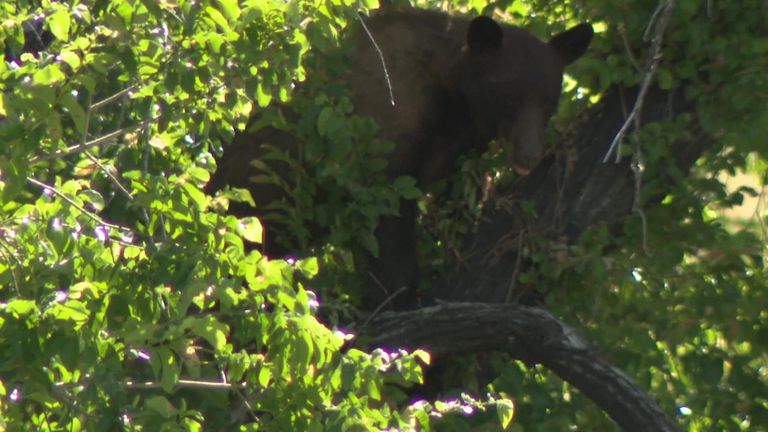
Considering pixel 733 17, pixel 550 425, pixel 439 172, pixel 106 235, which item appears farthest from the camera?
pixel 439 172

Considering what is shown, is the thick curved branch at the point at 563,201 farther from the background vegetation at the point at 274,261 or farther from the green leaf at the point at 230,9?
the green leaf at the point at 230,9

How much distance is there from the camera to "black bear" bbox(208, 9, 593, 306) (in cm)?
536

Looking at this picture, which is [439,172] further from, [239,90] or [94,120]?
[239,90]

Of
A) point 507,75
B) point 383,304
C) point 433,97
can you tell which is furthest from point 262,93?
point 507,75

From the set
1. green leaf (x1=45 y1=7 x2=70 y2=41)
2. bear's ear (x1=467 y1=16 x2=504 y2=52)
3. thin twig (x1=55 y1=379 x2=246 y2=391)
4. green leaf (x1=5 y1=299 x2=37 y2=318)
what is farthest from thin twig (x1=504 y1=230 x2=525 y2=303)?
green leaf (x1=5 y1=299 x2=37 y2=318)

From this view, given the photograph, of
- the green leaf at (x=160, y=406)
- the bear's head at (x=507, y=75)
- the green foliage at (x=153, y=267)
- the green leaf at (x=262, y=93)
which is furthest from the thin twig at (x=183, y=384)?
the bear's head at (x=507, y=75)

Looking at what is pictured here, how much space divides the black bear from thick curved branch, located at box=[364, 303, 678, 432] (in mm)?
382

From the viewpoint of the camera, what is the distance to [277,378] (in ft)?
10.4

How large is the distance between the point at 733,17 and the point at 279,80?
2381 mm

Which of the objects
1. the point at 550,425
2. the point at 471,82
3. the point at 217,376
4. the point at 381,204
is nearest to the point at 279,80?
the point at 217,376

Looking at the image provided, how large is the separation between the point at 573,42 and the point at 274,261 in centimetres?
292

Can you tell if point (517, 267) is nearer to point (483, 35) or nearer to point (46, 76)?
point (483, 35)

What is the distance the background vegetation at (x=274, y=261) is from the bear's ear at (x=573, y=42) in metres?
0.07

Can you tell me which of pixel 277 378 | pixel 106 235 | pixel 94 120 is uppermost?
pixel 106 235
